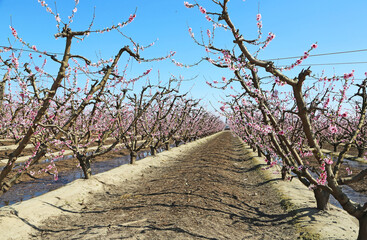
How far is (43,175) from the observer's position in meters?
12.4

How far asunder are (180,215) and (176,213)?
200mm

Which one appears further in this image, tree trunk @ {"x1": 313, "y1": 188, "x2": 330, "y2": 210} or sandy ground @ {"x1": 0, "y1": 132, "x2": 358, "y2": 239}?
tree trunk @ {"x1": 313, "y1": 188, "x2": 330, "y2": 210}

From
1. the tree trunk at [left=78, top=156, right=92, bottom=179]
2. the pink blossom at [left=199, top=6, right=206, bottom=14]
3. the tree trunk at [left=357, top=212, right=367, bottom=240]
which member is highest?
the pink blossom at [left=199, top=6, right=206, bottom=14]

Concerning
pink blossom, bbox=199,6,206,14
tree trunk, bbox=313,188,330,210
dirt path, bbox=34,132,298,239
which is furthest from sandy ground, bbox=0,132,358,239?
pink blossom, bbox=199,6,206,14

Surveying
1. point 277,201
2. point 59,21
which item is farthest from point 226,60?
point 277,201

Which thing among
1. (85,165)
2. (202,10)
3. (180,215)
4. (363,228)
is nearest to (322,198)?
(363,228)

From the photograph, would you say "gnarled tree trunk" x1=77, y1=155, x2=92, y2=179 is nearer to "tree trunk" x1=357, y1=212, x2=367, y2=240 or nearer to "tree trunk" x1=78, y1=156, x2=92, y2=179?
"tree trunk" x1=78, y1=156, x2=92, y2=179

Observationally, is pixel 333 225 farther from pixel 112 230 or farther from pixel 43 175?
pixel 43 175

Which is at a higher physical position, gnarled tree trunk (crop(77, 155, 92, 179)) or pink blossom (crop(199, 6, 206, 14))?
pink blossom (crop(199, 6, 206, 14))

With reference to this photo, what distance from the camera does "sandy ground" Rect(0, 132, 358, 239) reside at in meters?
5.50

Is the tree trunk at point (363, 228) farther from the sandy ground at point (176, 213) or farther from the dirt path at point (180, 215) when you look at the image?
the dirt path at point (180, 215)

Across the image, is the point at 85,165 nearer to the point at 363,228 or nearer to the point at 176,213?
the point at 176,213

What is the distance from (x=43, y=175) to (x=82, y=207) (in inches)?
240

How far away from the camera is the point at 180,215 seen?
629cm
